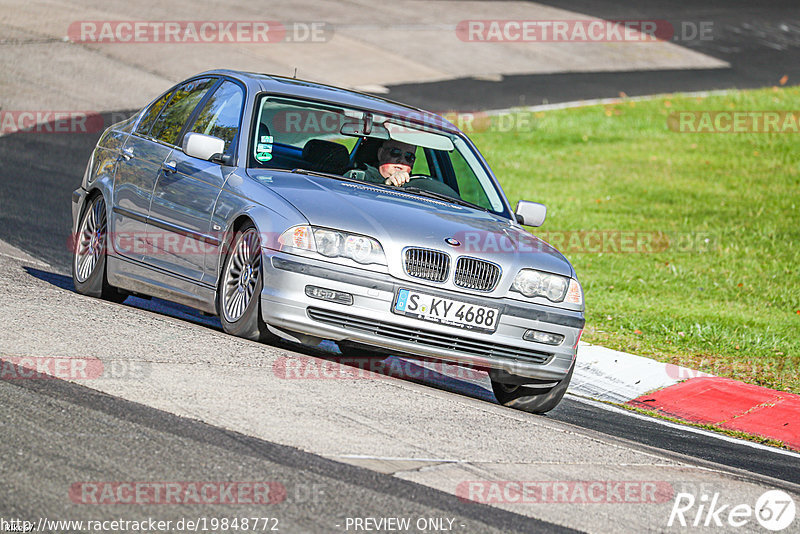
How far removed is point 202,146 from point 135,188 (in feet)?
3.68

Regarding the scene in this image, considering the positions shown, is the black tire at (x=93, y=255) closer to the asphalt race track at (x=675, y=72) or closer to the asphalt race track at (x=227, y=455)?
the asphalt race track at (x=227, y=455)

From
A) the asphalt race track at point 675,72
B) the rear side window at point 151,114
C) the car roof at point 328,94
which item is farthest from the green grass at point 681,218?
the rear side window at point 151,114

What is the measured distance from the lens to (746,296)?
1355cm

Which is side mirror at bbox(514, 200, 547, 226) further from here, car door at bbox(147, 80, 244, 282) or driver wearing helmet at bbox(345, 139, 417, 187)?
car door at bbox(147, 80, 244, 282)

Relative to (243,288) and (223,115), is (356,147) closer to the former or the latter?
(223,115)

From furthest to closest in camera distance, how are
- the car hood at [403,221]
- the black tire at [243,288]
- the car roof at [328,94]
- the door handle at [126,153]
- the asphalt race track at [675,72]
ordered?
1. the asphalt race track at [675,72]
2. the door handle at [126,153]
3. the car roof at [328,94]
4. the black tire at [243,288]
5. the car hood at [403,221]

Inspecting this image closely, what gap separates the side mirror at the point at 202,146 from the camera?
300 inches

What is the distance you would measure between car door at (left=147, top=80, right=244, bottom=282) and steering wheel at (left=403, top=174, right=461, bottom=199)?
1.26m

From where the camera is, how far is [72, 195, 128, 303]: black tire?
8.87 metres

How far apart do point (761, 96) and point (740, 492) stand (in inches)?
896

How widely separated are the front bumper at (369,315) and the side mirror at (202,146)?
3.50 ft

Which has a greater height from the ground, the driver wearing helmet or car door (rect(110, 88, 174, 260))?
the driver wearing helmet

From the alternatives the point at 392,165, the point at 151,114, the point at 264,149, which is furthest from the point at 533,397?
the point at 151,114

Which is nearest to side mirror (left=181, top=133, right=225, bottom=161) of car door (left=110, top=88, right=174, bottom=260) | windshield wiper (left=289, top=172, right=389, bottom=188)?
windshield wiper (left=289, top=172, right=389, bottom=188)
